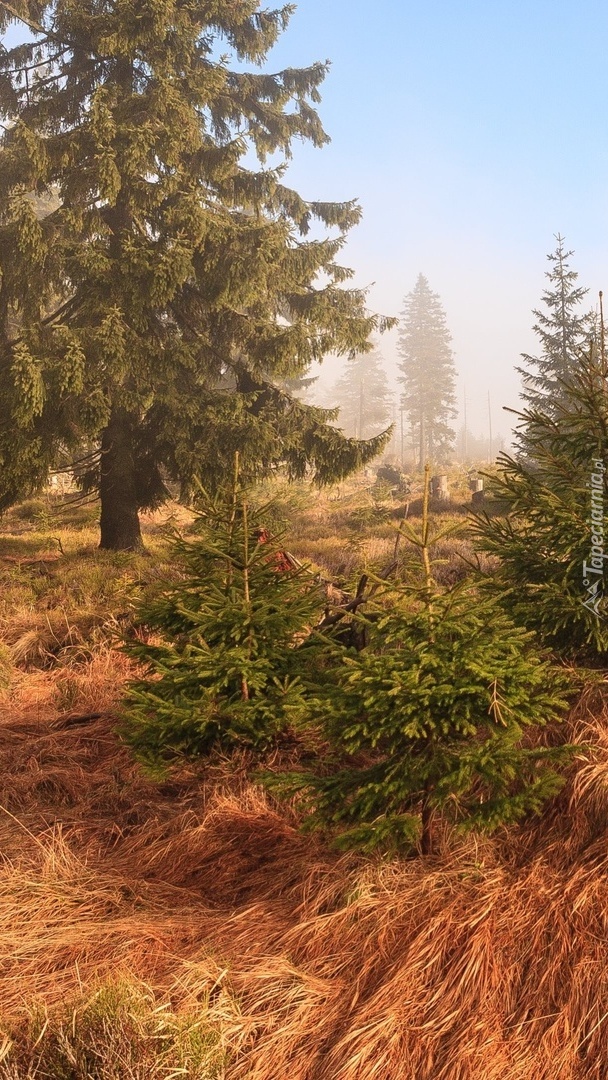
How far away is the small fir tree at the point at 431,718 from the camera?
2.97m

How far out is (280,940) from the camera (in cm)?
299

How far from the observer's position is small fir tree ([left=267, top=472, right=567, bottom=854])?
297 centimetres

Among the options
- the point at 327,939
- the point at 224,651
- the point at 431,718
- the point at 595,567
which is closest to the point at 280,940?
the point at 327,939

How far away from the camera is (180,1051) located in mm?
2379

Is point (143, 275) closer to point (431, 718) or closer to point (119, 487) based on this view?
point (119, 487)

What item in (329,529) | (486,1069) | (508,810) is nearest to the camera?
(486,1069)

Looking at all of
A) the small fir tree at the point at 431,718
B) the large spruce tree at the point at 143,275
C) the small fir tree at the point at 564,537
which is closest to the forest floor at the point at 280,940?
the small fir tree at the point at 431,718

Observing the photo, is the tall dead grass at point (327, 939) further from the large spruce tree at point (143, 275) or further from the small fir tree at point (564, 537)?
the large spruce tree at point (143, 275)

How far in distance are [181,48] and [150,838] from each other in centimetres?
1204

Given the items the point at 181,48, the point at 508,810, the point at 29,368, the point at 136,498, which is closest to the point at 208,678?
the point at 508,810

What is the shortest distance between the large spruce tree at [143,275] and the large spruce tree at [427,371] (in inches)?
1566

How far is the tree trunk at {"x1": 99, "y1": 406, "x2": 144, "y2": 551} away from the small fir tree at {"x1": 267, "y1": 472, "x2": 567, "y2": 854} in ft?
30.2

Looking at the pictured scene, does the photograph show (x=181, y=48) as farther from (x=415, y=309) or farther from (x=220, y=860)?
(x=415, y=309)

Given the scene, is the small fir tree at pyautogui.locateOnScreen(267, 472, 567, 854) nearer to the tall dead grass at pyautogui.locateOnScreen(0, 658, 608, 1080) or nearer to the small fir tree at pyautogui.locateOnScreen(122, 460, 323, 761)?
the tall dead grass at pyautogui.locateOnScreen(0, 658, 608, 1080)
